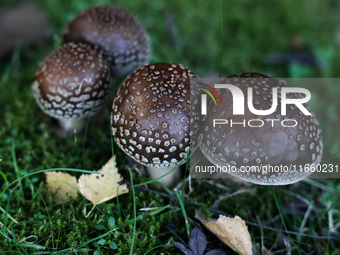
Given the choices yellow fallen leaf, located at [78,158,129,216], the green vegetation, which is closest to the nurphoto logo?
the green vegetation

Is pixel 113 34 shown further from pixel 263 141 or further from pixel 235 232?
pixel 235 232

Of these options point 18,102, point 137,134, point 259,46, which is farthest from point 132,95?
point 259,46

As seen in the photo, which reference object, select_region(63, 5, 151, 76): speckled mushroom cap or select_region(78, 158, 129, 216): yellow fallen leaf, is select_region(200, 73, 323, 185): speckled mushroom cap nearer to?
select_region(78, 158, 129, 216): yellow fallen leaf

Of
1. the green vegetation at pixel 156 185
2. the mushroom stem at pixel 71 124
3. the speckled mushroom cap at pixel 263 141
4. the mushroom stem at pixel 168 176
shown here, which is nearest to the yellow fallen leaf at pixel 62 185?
the green vegetation at pixel 156 185

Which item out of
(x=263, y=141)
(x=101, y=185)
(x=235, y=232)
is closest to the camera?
(x=263, y=141)

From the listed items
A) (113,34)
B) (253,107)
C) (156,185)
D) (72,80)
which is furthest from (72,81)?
(253,107)

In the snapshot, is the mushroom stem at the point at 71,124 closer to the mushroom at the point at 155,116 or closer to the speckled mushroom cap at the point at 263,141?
the mushroom at the point at 155,116

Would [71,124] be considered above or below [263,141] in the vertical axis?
below
